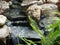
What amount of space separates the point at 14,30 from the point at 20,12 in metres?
1.03

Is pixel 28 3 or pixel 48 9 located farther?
pixel 28 3

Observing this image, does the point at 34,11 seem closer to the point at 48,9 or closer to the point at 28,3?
the point at 48,9

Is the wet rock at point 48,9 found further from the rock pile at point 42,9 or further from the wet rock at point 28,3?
the wet rock at point 28,3

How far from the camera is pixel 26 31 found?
507 centimetres

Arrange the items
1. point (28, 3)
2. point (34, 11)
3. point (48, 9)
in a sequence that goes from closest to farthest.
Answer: point (34, 11), point (48, 9), point (28, 3)

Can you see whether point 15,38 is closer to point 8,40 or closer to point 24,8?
point 8,40

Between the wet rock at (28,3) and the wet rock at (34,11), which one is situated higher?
the wet rock at (28,3)

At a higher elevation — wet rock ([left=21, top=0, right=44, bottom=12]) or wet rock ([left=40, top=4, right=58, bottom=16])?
wet rock ([left=21, top=0, right=44, bottom=12])

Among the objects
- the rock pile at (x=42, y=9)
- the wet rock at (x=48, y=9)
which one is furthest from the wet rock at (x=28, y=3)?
the wet rock at (x=48, y=9)

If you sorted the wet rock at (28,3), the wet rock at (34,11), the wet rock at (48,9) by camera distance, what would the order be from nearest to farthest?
the wet rock at (34,11)
the wet rock at (48,9)
the wet rock at (28,3)

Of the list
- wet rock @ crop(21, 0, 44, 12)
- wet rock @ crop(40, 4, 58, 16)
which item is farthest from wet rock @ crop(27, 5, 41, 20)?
wet rock @ crop(21, 0, 44, 12)

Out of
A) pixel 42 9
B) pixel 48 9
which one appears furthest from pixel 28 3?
pixel 48 9

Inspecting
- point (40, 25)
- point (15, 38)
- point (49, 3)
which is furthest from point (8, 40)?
point (49, 3)

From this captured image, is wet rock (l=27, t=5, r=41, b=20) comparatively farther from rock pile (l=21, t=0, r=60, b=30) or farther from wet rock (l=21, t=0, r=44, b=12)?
wet rock (l=21, t=0, r=44, b=12)
